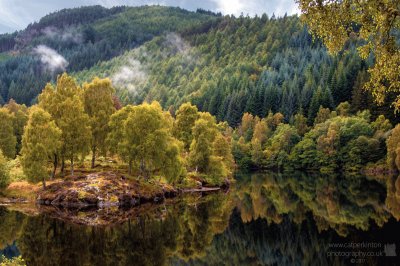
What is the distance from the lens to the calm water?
30312 mm

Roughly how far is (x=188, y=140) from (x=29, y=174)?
3955cm

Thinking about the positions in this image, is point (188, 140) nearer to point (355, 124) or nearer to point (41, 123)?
point (41, 123)

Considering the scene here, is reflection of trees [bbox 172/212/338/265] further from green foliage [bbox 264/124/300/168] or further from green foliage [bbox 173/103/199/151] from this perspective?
green foliage [bbox 264/124/300/168]

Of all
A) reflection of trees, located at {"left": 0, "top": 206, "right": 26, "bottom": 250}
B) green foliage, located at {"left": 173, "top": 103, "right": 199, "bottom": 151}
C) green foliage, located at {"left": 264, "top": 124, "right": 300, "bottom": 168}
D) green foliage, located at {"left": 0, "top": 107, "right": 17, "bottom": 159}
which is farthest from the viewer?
green foliage, located at {"left": 264, "top": 124, "right": 300, "bottom": 168}

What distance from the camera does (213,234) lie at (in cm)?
3944

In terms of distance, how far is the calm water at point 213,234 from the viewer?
3031 cm

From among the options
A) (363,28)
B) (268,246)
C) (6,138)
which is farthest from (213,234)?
(6,138)

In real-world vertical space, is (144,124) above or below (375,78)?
above

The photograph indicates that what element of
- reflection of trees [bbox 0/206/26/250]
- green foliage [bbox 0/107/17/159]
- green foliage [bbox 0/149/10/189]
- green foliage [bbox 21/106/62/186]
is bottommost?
reflection of trees [bbox 0/206/26/250]

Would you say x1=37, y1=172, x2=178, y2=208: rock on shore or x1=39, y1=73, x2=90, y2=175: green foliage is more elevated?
x1=39, y1=73, x2=90, y2=175: green foliage

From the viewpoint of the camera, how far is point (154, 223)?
43031 mm

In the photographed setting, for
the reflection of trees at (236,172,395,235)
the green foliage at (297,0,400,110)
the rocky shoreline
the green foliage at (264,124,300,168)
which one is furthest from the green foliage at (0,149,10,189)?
the green foliage at (264,124,300,168)

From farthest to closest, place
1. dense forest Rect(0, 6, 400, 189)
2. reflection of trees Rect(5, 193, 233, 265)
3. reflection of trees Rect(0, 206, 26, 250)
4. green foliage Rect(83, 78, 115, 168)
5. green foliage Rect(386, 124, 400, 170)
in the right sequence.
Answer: green foliage Rect(386, 124, 400, 170), green foliage Rect(83, 78, 115, 168), dense forest Rect(0, 6, 400, 189), reflection of trees Rect(0, 206, 26, 250), reflection of trees Rect(5, 193, 233, 265)

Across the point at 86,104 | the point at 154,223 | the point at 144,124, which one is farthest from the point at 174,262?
the point at 86,104
